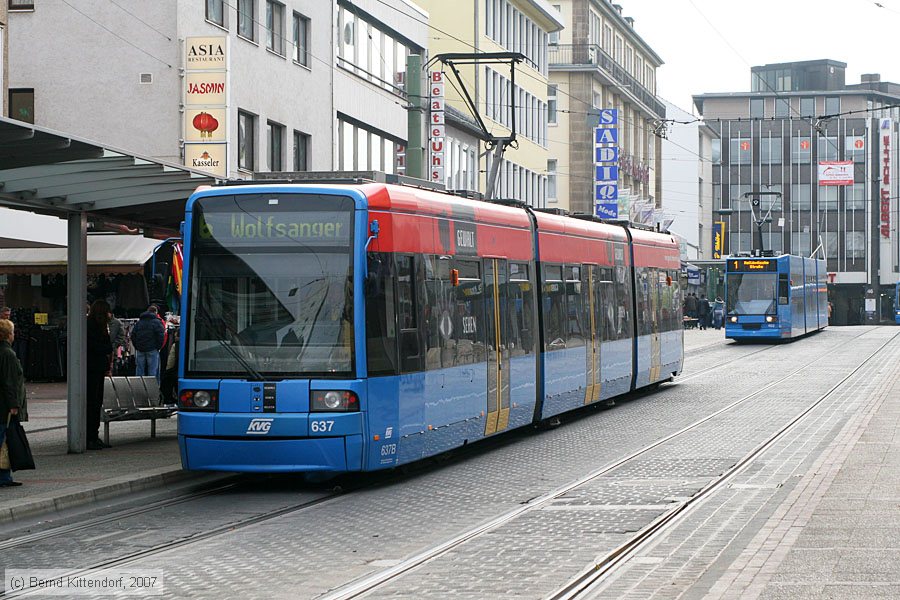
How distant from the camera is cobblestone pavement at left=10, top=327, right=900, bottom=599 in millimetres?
9156

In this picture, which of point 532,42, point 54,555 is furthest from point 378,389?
point 532,42

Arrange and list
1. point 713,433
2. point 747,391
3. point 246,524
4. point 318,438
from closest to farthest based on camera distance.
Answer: point 246,524, point 318,438, point 713,433, point 747,391

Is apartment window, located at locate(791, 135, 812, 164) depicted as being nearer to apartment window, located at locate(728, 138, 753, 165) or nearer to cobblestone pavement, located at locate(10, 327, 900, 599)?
apartment window, located at locate(728, 138, 753, 165)

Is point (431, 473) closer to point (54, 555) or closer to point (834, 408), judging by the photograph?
point (54, 555)

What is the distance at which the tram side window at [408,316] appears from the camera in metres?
14.4

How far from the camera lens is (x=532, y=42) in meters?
66.5

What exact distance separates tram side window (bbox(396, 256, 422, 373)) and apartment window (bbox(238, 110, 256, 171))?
2038 cm

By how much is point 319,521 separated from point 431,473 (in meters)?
3.54

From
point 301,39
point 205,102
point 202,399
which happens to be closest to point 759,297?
point 301,39

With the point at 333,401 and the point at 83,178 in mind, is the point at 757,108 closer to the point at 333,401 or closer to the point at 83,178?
the point at 83,178

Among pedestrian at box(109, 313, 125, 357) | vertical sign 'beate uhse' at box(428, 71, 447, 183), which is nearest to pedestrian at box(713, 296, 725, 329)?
vertical sign 'beate uhse' at box(428, 71, 447, 183)

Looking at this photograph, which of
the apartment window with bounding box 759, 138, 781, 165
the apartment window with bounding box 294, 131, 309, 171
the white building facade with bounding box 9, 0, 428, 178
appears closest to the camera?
the white building facade with bounding box 9, 0, 428, 178

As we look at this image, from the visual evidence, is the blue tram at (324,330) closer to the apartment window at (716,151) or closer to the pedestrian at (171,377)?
the pedestrian at (171,377)

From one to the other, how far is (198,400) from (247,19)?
2277cm
